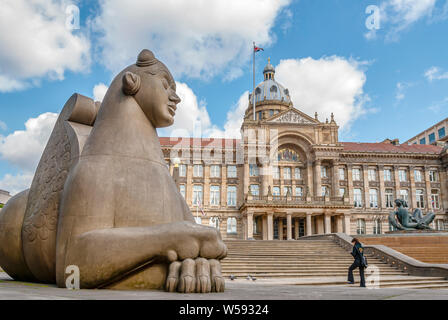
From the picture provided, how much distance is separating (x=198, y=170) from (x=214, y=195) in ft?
11.0

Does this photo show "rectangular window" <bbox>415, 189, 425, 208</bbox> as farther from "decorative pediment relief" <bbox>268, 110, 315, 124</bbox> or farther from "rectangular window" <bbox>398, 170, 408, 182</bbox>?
"decorative pediment relief" <bbox>268, 110, 315, 124</bbox>

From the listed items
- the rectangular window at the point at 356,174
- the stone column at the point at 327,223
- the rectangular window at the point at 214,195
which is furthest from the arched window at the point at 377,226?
the rectangular window at the point at 214,195

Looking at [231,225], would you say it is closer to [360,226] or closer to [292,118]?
[292,118]

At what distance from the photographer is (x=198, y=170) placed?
1671 inches

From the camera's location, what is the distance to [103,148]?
4770 mm

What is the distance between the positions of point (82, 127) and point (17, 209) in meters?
1.52

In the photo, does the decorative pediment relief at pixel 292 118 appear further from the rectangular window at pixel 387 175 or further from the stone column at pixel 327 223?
the rectangular window at pixel 387 175

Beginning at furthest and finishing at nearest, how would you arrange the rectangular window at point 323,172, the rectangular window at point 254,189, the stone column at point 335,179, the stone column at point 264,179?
the rectangular window at point 323,172, the rectangular window at point 254,189, the stone column at point 335,179, the stone column at point 264,179

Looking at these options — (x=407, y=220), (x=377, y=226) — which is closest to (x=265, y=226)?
(x=377, y=226)

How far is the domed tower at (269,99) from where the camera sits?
57.1 m

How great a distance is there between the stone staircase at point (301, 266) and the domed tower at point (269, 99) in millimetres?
39497

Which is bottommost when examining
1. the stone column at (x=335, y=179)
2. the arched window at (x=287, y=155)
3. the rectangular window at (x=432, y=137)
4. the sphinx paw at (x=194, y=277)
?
the sphinx paw at (x=194, y=277)
